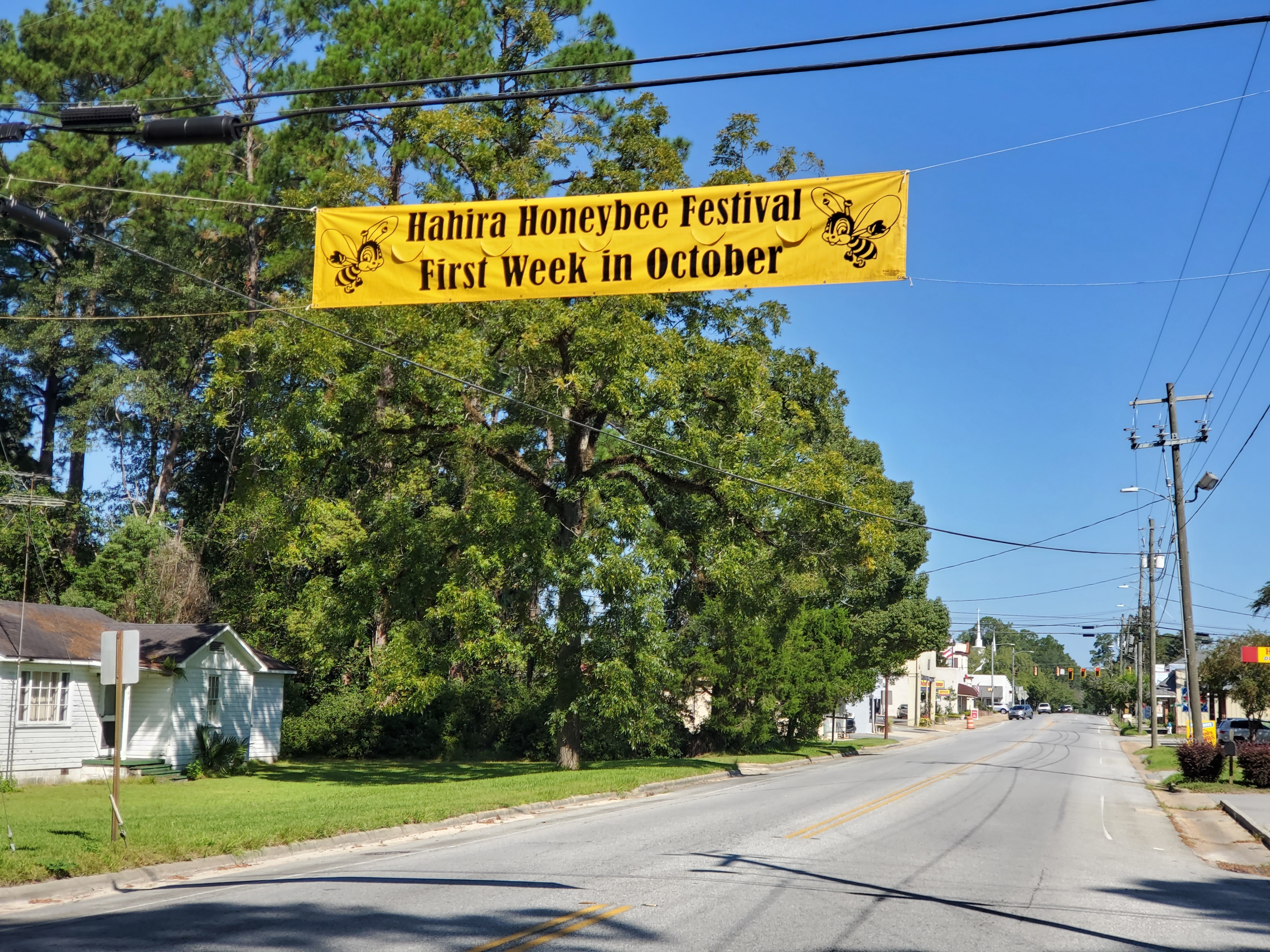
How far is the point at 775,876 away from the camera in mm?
11625

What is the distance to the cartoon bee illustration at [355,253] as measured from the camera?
490 inches

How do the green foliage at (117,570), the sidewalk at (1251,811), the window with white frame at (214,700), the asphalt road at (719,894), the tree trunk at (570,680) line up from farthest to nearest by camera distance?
the green foliage at (117,570) → the window with white frame at (214,700) → the tree trunk at (570,680) → the sidewalk at (1251,811) → the asphalt road at (719,894)

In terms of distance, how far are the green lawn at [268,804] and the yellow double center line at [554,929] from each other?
5408 millimetres

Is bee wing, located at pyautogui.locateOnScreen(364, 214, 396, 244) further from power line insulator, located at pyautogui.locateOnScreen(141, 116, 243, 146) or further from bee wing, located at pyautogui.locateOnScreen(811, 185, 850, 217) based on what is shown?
bee wing, located at pyautogui.locateOnScreen(811, 185, 850, 217)

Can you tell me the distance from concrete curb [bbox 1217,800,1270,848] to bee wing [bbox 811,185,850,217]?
1289cm

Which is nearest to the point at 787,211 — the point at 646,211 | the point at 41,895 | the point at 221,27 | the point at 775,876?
the point at 646,211

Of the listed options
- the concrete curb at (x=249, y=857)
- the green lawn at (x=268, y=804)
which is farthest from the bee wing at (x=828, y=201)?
the green lawn at (x=268, y=804)

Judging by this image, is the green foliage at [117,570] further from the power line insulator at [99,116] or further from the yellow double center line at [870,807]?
the power line insulator at [99,116]

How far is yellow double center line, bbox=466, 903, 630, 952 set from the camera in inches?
311

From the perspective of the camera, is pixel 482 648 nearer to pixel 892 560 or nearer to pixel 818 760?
pixel 818 760

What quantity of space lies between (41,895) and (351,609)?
15731 mm

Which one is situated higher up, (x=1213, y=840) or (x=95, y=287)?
(x=95, y=287)

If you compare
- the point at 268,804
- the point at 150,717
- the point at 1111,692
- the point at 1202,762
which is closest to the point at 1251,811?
the point at 1202,762

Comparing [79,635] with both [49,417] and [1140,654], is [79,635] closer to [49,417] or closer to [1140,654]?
[49,417]
